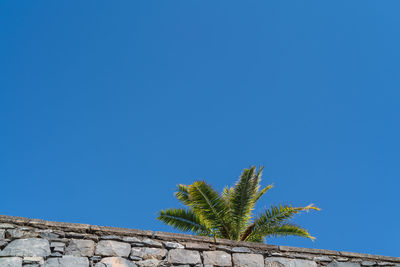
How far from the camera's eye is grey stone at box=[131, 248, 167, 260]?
17.1ft

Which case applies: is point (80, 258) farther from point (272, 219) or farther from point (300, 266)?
point (272, 219)

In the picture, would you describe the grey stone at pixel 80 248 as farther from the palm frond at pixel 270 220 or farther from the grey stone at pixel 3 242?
the palm frond at pixel 270 220

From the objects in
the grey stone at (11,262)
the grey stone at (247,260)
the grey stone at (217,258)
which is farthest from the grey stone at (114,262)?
the grey stone at (247,260)

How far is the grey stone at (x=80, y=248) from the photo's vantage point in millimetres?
5005

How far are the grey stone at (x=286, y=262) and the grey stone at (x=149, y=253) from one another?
63.7 inches

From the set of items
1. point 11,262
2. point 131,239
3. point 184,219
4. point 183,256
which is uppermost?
point 184,219

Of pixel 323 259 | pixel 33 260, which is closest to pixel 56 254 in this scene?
pixel 33 260

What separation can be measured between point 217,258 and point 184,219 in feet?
11.5

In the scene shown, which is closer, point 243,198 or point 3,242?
point 3,242

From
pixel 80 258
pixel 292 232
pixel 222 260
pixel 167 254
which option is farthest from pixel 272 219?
pixel 80 258

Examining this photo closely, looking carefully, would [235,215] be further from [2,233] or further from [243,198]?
[2,233]

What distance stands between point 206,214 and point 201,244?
2.99 m

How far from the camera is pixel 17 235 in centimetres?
498

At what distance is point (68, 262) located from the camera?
16.0 ft
